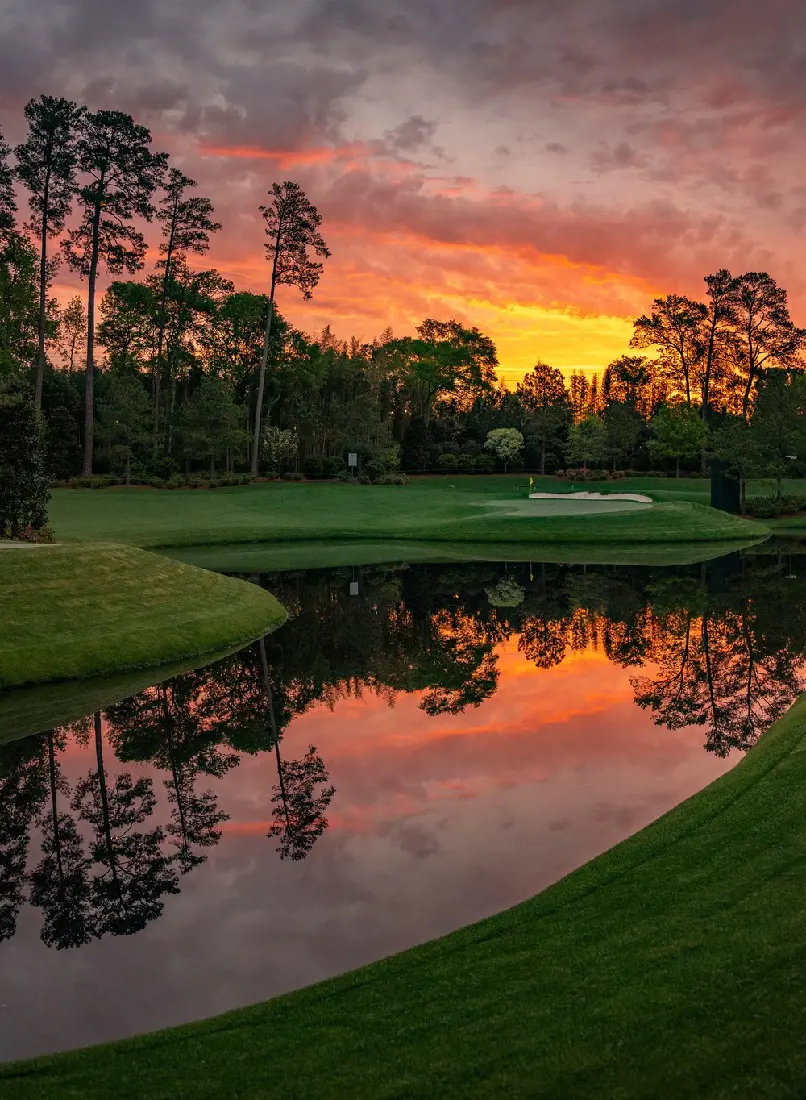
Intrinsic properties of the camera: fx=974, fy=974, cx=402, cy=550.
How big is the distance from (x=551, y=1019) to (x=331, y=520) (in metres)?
52.2

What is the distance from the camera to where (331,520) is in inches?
2329

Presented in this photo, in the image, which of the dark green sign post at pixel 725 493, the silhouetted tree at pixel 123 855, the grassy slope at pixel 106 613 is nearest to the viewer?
the silhouetted tree at pixel 123 855

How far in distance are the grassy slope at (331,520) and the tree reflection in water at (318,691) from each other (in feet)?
40.1

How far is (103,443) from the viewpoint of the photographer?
76.2 metres

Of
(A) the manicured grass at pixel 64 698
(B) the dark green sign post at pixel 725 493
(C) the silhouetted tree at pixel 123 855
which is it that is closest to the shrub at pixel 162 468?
(B) the dark green sign post at pixel 725 493

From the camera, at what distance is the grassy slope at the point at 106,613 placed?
2255 centimetres

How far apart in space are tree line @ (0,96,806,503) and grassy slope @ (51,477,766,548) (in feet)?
17.0

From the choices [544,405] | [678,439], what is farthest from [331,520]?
[544,405]

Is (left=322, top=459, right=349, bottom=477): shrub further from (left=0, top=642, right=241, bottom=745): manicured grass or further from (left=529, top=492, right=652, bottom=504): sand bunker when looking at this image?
(left=0, top=642, right=241, bottom=745): manicured grass

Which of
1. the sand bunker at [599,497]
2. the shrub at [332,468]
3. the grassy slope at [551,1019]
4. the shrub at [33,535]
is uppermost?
the shrub at [332,468]

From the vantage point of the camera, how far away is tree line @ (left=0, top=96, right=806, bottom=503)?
68.3 m

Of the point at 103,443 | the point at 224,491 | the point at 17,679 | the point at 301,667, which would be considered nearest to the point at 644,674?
the point at 301,667

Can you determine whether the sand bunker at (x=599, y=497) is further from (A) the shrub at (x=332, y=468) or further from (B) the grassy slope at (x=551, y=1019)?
(B) the grassy slope at (x=551, y=1019)

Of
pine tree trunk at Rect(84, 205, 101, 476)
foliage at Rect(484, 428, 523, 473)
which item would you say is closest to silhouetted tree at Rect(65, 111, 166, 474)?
pine tree trunk at Rect(84, 205, 101, 476)
